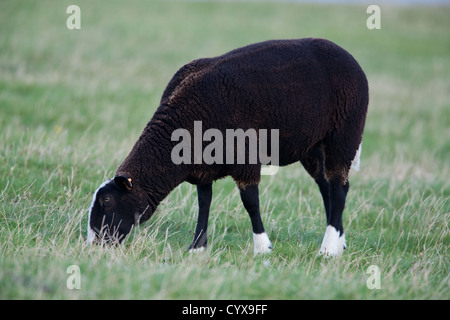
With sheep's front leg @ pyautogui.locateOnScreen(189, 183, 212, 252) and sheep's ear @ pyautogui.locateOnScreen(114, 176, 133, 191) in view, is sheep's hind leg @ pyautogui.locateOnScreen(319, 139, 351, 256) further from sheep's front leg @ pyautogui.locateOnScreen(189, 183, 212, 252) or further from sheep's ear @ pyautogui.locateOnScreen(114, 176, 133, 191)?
sheep's ear @ pyautogui.locateOnScreen(114, 176, 133, 191)

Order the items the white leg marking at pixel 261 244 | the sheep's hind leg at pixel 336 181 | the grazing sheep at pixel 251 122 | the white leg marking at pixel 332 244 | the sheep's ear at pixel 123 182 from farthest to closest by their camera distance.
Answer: the sheep's hind leg at pixel 336 181, the white leg marking at pixel 332 244, the white leg marking at pixel 261 244, the grazing sheep at pixel 251 122, the sheep's ear at pixel 123 182

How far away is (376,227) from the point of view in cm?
845

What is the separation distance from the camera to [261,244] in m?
6.99

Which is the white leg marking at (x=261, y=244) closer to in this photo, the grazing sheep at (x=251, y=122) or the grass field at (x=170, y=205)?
the grazing sheep at (x=251, y=122)

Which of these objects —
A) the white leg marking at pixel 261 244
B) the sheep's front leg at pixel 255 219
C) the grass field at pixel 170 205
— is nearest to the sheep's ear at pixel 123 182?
the grass field at pixel 170 205

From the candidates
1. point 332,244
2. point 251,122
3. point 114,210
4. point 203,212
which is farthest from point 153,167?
point 332,244

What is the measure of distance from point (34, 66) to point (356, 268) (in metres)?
16.2

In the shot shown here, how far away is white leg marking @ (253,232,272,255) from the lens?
6973 mm

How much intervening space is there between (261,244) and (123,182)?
1914mm

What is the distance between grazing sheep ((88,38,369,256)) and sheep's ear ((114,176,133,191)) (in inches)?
0.5

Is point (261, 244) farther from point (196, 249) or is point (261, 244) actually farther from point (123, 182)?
point (123, 182)

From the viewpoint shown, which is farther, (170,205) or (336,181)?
(170,205)

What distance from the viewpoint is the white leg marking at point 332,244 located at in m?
7.17

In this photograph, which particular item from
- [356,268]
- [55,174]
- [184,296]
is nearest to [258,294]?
[184,296]
